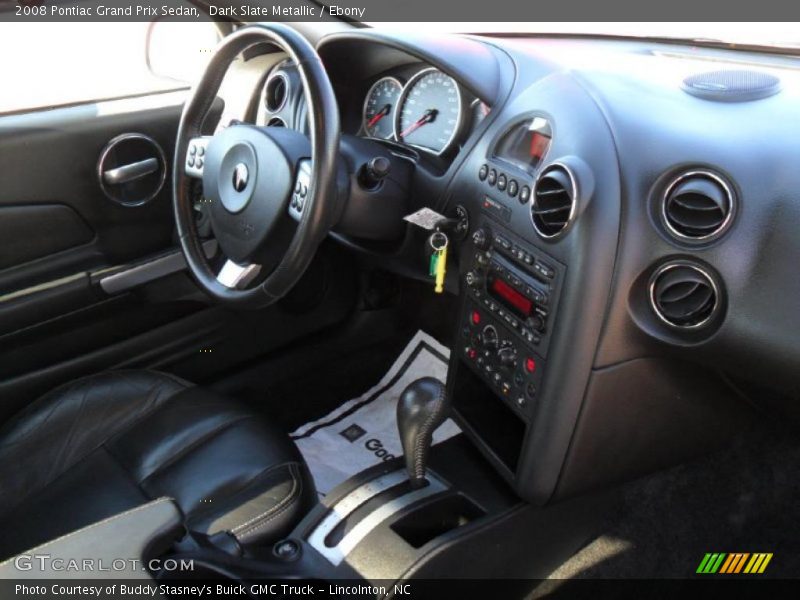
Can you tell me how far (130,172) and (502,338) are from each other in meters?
1.01

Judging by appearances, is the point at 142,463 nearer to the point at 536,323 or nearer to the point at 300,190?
the point at 300,190

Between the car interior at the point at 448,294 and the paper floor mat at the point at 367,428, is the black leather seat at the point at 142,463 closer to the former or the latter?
the car interior at the point at 448,294

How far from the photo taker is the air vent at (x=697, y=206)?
110 centimetres

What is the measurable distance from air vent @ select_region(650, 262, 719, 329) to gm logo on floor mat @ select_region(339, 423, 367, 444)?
968mm

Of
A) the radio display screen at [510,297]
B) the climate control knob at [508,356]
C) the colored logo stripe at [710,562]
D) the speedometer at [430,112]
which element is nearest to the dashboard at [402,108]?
the speedometer at [430,112]

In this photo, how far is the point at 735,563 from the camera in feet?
5.26

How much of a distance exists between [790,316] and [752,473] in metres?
0.65

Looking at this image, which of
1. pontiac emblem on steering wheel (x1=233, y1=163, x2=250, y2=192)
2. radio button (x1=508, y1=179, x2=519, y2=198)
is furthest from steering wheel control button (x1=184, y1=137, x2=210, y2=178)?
radio button (x1=508, y1=179, x2=519, y2=198)

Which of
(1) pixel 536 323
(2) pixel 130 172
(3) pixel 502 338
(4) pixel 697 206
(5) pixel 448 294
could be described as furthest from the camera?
(5) pixel 448 294

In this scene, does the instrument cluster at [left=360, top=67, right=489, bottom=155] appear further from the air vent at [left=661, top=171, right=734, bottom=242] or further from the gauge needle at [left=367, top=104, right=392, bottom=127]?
the air vent at [left=661, top=171, right=734, bottom=242]

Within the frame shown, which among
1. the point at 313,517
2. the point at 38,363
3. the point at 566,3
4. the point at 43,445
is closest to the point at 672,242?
the point at 313,517

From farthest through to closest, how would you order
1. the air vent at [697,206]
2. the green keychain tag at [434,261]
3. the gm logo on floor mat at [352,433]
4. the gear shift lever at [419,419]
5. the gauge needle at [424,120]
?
the gm logo on floor mat at [352,433] < the gauge needle at [424,120] < the green keychain tag at [434,261] < the gear shift lever at [419,419] < the air vent at [697,206]

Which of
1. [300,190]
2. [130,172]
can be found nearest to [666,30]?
[300,190]

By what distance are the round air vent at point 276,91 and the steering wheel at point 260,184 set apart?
0.84 ft
